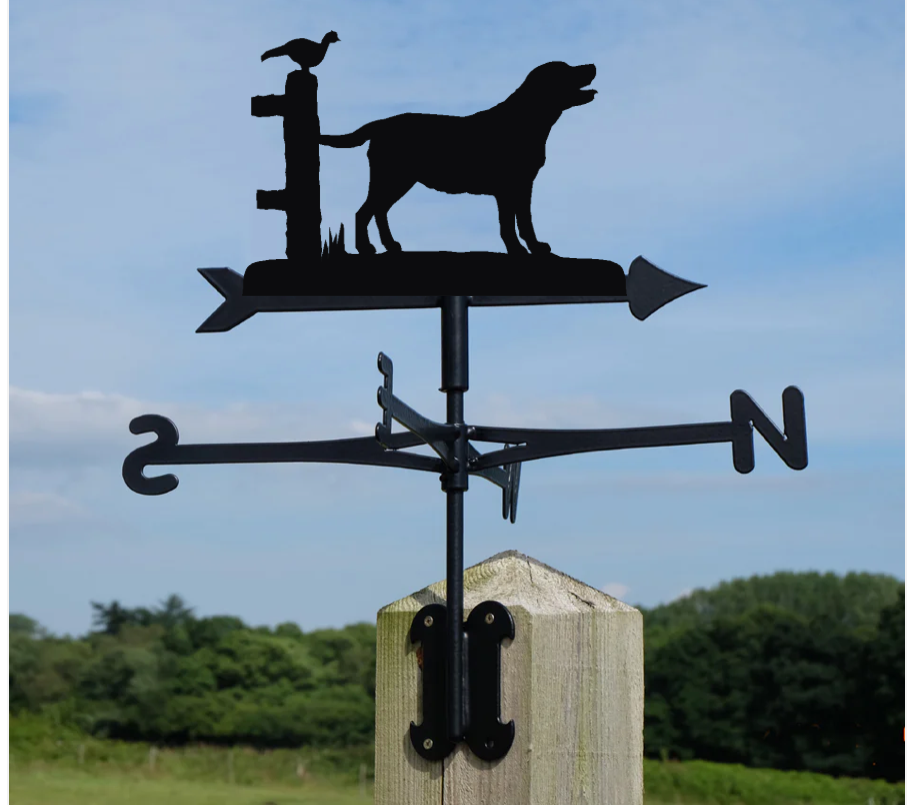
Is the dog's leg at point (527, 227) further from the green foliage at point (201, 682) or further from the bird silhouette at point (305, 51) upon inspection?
the green foliage at point (201, 682)

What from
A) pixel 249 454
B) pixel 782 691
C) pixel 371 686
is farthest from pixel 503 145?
pixel 782 691

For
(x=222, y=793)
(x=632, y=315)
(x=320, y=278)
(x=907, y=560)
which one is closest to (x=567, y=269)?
(x=632, y=315)

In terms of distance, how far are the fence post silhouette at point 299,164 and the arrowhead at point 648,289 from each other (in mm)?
506

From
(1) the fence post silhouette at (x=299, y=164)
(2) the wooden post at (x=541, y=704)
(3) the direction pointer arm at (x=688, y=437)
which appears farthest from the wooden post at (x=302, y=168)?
(2) the wooden post at (x=541, y=704)

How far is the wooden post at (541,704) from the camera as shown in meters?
1.46

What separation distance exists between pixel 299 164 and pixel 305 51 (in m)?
0.19

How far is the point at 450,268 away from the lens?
5.31 feet

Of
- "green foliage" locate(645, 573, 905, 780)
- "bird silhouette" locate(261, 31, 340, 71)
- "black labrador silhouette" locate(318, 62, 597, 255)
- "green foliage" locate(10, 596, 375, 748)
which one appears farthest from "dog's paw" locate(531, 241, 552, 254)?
"green foliage" locate(645, 573, 905, 780)

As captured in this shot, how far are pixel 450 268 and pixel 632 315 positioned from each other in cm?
31

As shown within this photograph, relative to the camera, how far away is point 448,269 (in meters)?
1.62

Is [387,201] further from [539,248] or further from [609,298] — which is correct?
[609,298]

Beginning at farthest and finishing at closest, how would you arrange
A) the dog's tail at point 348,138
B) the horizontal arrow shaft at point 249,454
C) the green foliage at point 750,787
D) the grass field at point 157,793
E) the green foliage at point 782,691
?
the green foliage at point 782,691 → the green foliage at point 750,787 → the grass field at point 157,793 → the dog's tail at point 348,138 → the horizontal arrow shaft at point 249,454

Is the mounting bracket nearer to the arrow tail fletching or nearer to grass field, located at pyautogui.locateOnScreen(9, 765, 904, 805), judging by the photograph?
the arrow tail fletching

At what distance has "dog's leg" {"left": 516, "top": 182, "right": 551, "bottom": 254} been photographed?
1.66 metres
